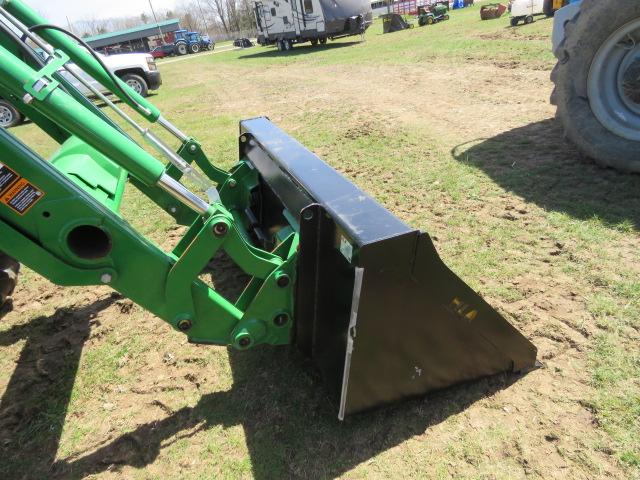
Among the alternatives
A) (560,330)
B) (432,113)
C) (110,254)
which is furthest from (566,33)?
(110,254)

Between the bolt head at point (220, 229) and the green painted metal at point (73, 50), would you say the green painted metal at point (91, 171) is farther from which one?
the bolt head at point (220, 229)

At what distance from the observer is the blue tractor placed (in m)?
45.2

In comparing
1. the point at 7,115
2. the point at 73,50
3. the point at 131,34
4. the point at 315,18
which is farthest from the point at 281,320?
the point at 131,34

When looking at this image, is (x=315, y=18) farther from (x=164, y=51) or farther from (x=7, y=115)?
(x=164, y=51)

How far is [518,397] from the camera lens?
86.0 inches

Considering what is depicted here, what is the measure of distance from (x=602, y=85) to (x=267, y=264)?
11.1 ft

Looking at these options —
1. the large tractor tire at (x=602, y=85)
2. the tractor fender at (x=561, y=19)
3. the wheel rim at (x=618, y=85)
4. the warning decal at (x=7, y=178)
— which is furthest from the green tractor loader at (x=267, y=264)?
the tractor fender at (x=561, y=19)

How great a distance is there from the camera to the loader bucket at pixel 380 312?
181 cm

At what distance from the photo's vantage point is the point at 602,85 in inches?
145

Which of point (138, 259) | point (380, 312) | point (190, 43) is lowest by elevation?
point (190, 43)

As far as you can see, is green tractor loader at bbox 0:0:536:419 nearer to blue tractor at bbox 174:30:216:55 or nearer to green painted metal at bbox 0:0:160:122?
green painted metal at bbox 0:0:160:122

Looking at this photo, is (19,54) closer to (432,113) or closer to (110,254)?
(110,254)

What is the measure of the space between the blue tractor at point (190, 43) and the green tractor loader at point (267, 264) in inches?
1899

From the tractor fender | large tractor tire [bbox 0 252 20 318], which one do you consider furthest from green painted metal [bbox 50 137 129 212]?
the tractor fender
